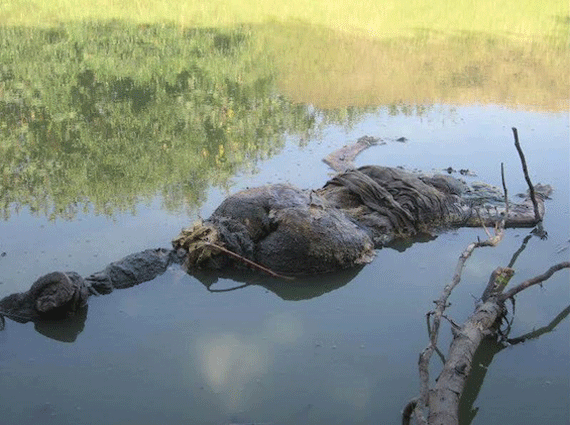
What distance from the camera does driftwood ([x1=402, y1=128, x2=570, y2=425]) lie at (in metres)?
3.88

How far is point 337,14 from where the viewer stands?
59.5ft

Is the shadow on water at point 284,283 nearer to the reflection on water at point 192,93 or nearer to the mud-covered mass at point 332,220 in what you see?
the mud-covered mass at point 332,220

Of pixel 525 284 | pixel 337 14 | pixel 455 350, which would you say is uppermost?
pixel 525 284

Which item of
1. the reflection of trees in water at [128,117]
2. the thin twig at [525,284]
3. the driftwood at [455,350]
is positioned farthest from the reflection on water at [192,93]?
the thin twig at [525,284]

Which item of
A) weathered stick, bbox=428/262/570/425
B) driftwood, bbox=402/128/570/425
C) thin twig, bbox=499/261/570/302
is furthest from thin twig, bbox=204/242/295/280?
thin twig, bbox=499/261/570/302

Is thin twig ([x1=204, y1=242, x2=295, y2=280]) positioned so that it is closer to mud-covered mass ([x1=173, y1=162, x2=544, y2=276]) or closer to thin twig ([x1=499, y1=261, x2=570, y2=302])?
mud-covered mass ([x1=173, y1=162, x2=544, y2=276])

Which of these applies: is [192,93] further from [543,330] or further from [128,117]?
[543,330]

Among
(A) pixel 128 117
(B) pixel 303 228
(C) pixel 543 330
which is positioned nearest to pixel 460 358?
(C) pixel 543 330

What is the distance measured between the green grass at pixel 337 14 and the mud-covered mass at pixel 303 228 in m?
9.42

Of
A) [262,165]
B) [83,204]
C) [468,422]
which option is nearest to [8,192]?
[83,204]

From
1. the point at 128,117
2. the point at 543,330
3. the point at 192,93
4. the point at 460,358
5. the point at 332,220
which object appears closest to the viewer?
the point at 460,358

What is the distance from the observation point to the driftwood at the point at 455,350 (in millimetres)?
3875

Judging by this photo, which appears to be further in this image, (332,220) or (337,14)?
(337,14)

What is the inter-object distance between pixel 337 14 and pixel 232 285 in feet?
A: 44.8
